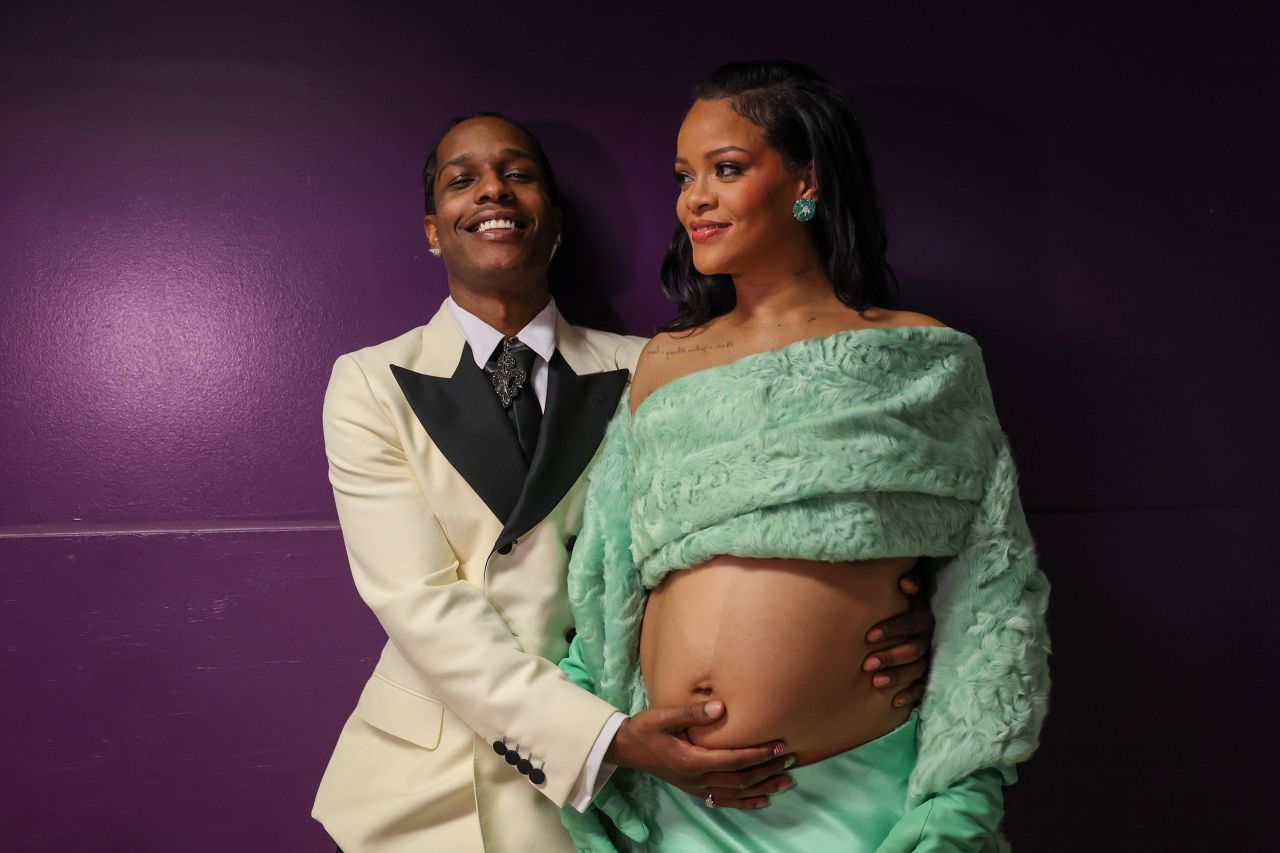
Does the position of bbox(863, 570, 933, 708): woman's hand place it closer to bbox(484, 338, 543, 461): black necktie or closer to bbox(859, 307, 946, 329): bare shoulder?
bbox(859, 307, 946, 329): bare shoulder

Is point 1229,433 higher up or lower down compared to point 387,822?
higher up

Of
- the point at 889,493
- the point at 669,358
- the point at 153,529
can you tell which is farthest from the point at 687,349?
the point at 153,529

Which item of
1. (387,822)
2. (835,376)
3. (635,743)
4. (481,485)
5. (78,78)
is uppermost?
(78,78)

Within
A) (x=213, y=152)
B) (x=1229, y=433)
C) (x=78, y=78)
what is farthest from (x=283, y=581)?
(x=1229, y=433)

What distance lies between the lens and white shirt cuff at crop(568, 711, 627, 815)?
5.25ft

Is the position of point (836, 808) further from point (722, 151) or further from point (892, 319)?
point (722, 151)

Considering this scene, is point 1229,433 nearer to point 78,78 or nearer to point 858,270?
point 858,270

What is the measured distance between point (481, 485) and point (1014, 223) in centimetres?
124

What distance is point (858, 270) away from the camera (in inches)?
66.9

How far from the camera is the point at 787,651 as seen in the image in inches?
59.6

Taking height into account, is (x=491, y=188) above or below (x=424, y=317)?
above

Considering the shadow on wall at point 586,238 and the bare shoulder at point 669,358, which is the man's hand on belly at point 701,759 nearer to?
the bare shoulder at point 669,358

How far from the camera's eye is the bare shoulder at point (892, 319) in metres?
1.65

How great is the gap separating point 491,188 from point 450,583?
706mm
